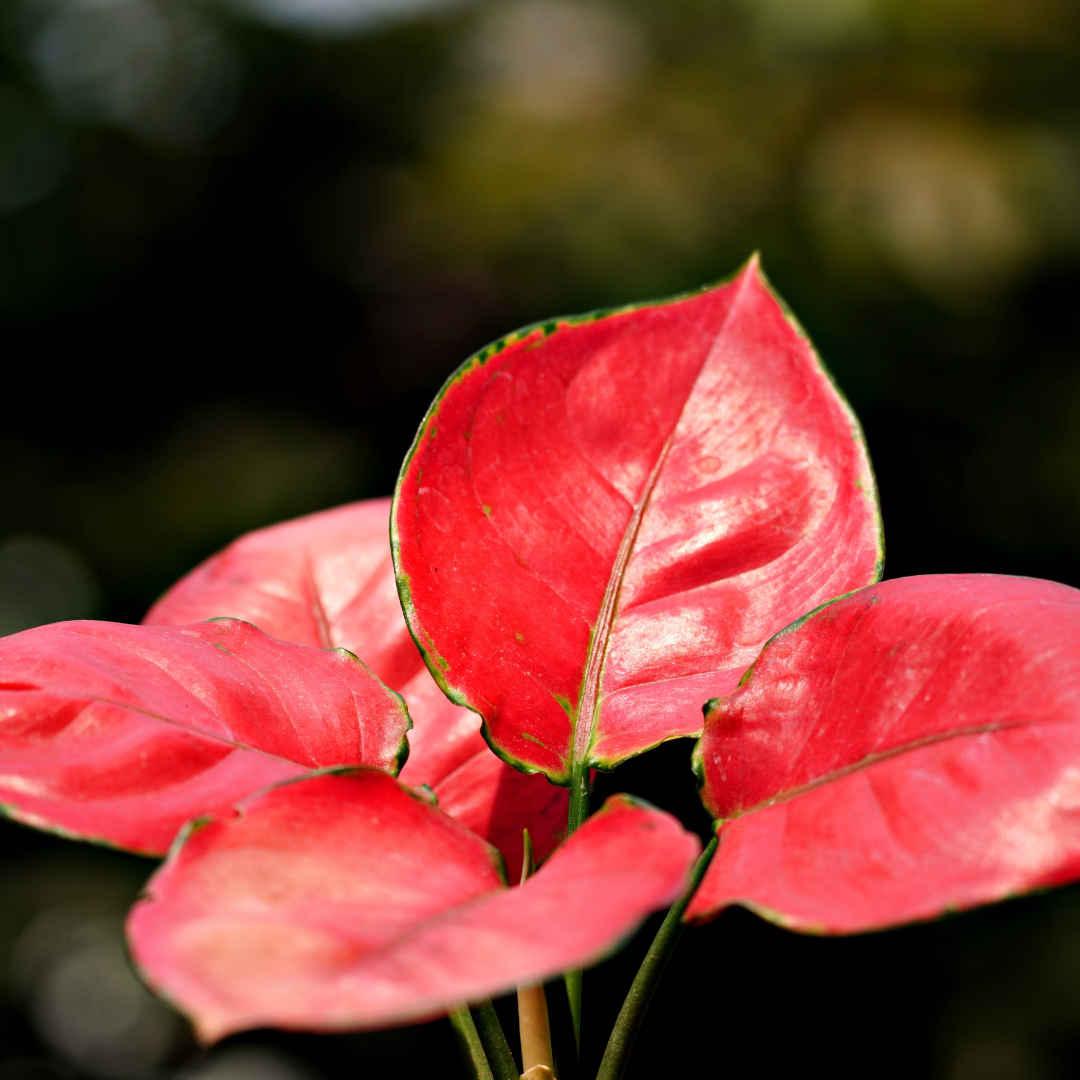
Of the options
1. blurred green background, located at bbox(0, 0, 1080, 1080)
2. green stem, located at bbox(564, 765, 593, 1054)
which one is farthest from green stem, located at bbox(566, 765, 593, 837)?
blurred green background, located at bbox(0, 0, 1080, 1080)

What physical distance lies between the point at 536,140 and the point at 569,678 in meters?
1.95

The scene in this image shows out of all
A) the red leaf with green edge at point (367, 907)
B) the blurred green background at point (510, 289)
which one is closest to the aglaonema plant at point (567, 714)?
the red leaf with green edge at point (367, 907)

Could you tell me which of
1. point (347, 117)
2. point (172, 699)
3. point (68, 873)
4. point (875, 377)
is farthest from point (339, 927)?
point (347, 117)

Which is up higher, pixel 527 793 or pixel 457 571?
pixel 457 571

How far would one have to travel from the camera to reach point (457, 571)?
0.36 metres

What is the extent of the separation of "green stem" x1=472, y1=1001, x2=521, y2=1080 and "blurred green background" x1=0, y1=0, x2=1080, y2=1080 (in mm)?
788

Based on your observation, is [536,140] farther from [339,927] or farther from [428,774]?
[339,927]

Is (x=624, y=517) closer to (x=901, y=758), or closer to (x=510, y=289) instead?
(x=901, y=758)

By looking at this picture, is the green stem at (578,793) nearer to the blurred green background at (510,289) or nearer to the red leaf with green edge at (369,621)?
the red leaf with green edge at (369,621)

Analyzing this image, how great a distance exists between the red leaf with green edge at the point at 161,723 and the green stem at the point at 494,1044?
0.26 ft

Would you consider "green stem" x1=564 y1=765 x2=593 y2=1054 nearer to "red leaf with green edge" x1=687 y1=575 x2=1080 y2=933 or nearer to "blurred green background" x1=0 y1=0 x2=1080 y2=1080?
"red leaf with green edge" x1=687 y1=575 x2=1080 y2=933

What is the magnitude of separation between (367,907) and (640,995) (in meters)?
0.12

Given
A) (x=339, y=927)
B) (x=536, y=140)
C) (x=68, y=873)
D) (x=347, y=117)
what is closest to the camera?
(x=339, y=927)

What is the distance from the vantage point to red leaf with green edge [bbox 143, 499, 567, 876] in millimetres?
415
